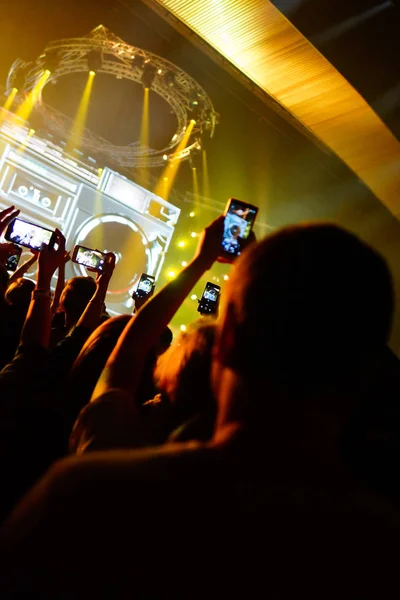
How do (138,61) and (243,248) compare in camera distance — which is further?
(138,61)

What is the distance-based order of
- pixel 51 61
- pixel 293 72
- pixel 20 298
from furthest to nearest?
pixel 51 61, pixel 293 72, pixel 20 298

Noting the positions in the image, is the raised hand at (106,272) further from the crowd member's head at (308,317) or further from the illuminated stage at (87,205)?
the illuminated stage at (87,205)

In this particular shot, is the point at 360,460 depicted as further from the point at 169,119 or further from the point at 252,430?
the point at 169,119

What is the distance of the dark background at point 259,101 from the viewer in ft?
14.8

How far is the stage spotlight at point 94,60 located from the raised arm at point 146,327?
856 cm

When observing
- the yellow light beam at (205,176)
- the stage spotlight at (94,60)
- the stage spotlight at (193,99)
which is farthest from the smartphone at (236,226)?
the yellow light beam at (205,176)

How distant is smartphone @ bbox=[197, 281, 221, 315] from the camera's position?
16.0ft

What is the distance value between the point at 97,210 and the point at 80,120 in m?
2.15

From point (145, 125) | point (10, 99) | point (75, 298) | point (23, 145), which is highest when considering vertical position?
point (145, 125)

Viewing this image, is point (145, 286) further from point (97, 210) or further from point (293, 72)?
point (97, 210)

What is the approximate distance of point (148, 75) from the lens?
880 centimetres

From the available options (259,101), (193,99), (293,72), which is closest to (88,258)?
(293,72)

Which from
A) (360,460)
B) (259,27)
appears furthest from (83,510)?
(259,27)

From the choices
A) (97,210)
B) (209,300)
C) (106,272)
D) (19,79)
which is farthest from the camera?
(97,210)
